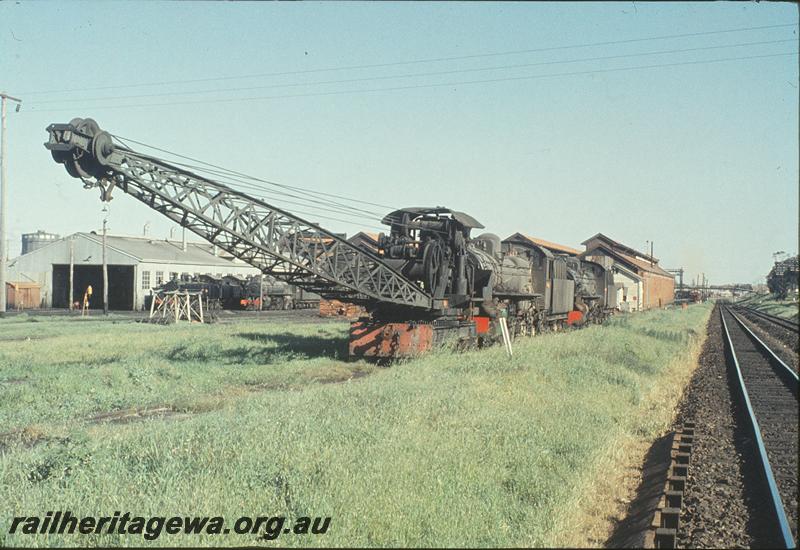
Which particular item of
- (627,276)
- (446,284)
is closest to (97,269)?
(446,284)

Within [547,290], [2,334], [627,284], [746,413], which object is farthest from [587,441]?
[627,284]

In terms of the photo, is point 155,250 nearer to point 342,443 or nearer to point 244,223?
point 244,223

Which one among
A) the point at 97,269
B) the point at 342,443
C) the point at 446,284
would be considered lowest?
the point at 342,443

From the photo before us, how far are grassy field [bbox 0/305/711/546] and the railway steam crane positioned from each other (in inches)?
A: 72.9

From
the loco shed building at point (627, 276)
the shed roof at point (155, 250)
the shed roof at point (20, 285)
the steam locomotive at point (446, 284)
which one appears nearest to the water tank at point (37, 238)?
the shed roof at point (155, 250)

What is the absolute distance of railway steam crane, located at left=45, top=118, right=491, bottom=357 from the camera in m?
13.9

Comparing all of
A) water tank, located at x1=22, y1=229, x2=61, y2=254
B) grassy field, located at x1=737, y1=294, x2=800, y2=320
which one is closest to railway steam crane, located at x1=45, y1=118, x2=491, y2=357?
grassy field, located at x1=737, y1=294, x2=800, y2=320

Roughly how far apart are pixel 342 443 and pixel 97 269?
163ft

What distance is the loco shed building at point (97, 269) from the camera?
48.6 meters

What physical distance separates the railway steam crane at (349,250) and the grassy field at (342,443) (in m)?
1.85

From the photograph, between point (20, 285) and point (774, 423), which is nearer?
point (774, 423)

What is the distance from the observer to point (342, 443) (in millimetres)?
7441

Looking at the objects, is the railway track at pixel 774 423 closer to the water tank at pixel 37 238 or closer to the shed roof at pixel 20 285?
the shed roof at pixel 20 285

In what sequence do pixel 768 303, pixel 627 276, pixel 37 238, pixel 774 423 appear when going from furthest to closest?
pixel 37 238, pixel 627 276, pixel 768 303, pixel 774 423
